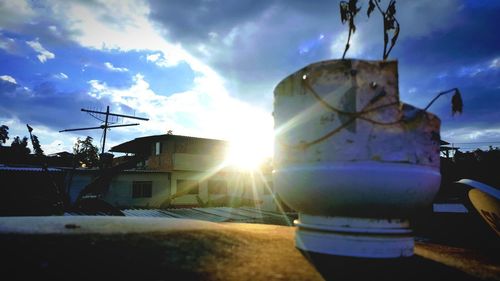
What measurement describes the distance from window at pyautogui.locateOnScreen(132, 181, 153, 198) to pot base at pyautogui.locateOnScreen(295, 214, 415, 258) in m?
33.0

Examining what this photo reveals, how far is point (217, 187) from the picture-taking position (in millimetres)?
40125

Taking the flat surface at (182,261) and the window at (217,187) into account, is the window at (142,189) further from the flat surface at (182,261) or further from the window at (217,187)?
the flat surface at (182,261)

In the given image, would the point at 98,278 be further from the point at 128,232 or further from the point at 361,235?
the point at 361,235

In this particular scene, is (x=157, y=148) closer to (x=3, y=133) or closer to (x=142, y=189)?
(x=142, y=189)

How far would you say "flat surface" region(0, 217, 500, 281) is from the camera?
105 inches

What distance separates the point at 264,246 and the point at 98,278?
2.03 meters

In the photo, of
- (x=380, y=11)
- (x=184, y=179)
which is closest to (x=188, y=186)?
(x=184, y=179)

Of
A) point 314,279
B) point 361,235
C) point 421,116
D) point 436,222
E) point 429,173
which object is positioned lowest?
point 436,222

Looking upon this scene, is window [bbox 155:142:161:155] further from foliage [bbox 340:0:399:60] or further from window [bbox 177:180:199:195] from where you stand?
foliage [bbox 340:0:399:60]

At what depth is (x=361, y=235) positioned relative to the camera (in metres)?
3.67

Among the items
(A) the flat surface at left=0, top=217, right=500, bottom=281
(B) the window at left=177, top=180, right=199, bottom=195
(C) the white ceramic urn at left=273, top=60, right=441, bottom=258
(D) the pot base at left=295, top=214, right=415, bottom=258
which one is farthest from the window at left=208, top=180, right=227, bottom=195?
(D) the pot base at left=295, top=214, right=415, bottom=258

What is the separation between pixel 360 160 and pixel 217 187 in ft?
122

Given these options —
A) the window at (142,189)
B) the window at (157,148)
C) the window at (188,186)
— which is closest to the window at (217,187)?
the window at (188,186)

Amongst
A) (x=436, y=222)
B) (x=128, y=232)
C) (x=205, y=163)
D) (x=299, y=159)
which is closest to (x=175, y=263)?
(x=128, y=232)
